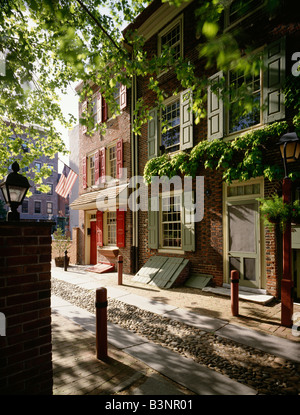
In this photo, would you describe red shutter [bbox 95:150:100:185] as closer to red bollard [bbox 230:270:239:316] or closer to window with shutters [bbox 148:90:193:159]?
window with shutters [bbox 148:90:193:159]

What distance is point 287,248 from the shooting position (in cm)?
432

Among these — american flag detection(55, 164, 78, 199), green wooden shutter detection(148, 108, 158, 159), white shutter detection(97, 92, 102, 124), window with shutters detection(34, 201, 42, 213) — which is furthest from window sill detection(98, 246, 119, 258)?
window with shutters detection(34, 201, 42, 213)

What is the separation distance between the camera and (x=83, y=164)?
13430mm

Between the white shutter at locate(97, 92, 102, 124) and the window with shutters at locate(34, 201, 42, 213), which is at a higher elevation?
the white shutter at locate(97, 92, 102, 124)

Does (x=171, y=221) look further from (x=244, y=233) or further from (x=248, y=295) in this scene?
(x=248, y=295)

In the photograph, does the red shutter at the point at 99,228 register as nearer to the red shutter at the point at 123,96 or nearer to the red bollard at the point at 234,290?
the red shutter at the point at 123,96

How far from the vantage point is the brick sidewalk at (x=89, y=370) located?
2500 mm

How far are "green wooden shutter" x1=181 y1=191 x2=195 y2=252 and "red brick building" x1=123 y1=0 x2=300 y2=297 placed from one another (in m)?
0.03

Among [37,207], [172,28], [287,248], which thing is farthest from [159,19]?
[37,207]

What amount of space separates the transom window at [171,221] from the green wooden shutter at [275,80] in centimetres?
385

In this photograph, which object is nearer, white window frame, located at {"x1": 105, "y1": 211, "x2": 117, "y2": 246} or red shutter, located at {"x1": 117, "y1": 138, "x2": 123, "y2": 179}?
red shutter, located at {"x1": 117, "y1": 138, "x2": 123, "y2": 179}

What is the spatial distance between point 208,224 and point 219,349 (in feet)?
13.8

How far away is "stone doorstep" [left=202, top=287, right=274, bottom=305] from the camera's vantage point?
5508mm

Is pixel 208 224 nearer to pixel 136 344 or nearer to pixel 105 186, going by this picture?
pixel 136 344
